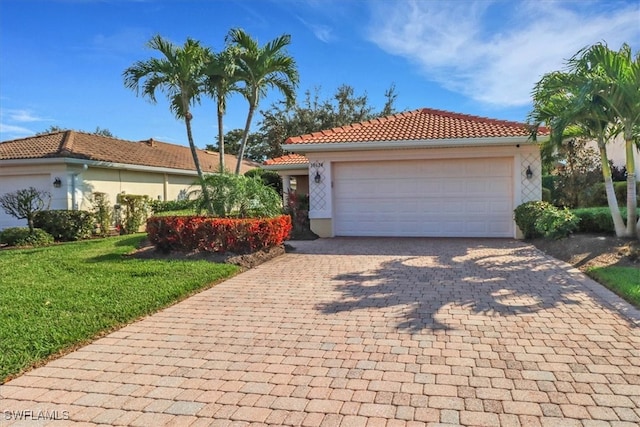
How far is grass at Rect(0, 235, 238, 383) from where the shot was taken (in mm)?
4238

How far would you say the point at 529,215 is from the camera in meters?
10.8

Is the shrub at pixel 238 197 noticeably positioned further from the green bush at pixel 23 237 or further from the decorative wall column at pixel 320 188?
the green bush at pixel 23 237

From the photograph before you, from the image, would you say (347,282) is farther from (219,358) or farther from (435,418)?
(435,418)

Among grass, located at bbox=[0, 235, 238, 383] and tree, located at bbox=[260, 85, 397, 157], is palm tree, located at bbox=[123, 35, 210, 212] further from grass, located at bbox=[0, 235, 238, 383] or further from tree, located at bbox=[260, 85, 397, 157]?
tree, located at bbox=[260, 85, 397, 157]

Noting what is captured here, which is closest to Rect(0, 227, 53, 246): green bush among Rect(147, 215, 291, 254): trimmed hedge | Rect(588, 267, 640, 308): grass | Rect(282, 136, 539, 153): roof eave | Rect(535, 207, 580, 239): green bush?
Rect(147, 215, 291, 254): trimmed hedge

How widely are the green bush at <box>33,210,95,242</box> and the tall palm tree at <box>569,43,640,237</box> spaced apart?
15.2 meters

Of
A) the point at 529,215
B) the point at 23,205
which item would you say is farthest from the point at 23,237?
the point at 529,215

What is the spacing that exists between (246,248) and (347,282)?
307cm

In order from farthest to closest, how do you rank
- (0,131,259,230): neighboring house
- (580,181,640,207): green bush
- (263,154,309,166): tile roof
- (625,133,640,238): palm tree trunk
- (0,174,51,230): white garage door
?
(263,154,309,166): tile roof, (580,181,640,207): green bush, (0,174,51,230): white garage door, (0,131,259,230): neighboring house, (625,133,640,238): palm tree trunk

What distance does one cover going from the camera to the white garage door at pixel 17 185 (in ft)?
49.1

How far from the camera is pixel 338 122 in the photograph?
3014 centimetres

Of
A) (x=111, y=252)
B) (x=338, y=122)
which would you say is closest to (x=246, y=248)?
(x=111, y=252)

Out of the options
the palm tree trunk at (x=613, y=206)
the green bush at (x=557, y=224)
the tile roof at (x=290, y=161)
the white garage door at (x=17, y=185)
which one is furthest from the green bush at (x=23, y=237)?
the palm tree trunk at (x=613, y=206)

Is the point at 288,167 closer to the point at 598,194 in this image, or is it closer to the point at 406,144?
the point at 406,144
